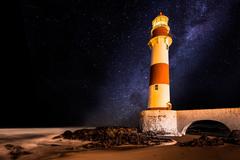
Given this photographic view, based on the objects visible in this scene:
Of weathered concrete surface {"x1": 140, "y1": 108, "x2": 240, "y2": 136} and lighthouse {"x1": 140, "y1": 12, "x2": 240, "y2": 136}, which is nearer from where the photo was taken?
lighthouse {"x1": 140, "y1": 12, "x2": 240, "y2": 136}

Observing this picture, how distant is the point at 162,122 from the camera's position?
53.9 feet

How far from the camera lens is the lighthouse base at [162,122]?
1638cm

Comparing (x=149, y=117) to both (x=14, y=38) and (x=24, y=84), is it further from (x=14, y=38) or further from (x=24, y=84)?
(x=24, y=84)

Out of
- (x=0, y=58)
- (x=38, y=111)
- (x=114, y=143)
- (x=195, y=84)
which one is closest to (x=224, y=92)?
(x=195, y=84)

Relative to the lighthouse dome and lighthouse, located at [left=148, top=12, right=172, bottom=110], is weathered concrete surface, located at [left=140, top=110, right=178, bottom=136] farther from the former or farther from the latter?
the lighthouse dome

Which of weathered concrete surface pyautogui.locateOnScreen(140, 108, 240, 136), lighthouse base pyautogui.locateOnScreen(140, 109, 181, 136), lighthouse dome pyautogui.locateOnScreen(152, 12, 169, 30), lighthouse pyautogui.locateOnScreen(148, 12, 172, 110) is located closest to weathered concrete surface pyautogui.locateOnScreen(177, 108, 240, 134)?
weathered concrete surface pyautogui.locateOnScreen(140, 108, 240, 136)

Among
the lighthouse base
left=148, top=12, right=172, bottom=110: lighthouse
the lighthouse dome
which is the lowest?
the lighthouse base

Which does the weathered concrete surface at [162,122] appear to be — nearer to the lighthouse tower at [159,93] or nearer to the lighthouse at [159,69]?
the lighthouse tower at [159,93]

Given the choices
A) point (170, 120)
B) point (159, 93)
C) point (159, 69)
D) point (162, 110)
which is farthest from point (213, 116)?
point (159, 69)

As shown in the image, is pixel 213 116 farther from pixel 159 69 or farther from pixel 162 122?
pixel 159 69

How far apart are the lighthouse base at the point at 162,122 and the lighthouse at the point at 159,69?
0.78 m

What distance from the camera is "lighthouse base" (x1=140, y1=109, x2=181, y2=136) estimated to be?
16.4 metres

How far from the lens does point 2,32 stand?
156 ft

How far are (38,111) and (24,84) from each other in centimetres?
956
